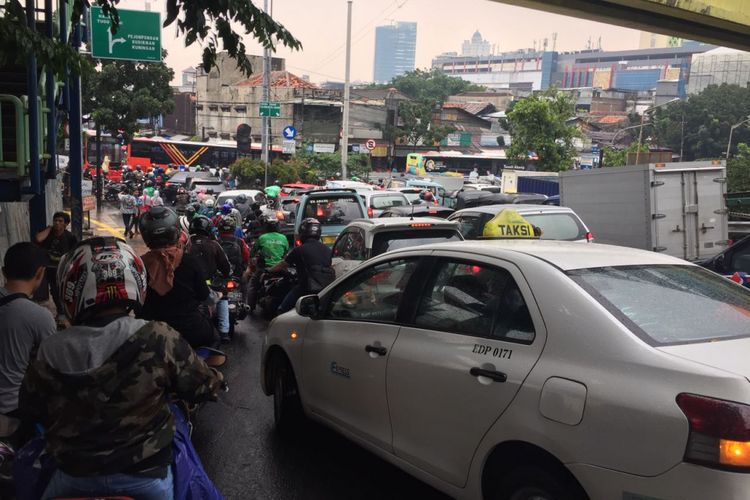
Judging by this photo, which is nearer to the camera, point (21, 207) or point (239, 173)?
point (21, 207)

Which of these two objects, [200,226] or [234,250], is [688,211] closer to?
[234,250]

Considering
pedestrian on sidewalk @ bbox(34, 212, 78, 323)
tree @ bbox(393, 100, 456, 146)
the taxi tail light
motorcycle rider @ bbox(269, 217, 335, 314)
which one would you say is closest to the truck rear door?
motorcycle rider @ bbox(269, 217, 335, 314)

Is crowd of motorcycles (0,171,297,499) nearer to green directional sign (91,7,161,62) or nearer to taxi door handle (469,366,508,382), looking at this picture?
taxi door handle (469,366,508,382)

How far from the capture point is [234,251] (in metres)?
9.55

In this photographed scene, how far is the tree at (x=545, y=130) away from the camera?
43781mm

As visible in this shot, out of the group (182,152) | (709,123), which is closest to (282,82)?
(182,152)

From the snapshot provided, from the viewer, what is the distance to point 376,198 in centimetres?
1758

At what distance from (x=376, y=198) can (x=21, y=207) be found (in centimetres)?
839

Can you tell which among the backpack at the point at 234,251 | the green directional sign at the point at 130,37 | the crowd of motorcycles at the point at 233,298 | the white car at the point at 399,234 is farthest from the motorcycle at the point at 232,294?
the green directional sign at the point at 130,37

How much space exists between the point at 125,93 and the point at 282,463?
77.1ft

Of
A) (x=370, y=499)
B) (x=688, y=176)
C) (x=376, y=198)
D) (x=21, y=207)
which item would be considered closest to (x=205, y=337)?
(x=370, y=499)

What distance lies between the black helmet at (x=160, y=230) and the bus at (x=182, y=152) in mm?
50512

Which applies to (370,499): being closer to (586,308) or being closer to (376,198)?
(586,308)

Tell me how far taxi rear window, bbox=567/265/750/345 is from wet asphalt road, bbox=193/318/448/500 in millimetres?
1934
